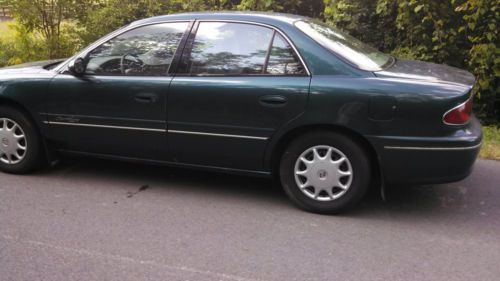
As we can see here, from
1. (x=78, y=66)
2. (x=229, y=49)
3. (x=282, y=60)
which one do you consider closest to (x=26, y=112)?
(x=78, y=66)

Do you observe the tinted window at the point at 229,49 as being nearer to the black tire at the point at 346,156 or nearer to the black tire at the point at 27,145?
the black tire at the point at 346,156

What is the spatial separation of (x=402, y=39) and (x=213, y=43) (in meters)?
3.90

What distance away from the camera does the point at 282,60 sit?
411 centimetres

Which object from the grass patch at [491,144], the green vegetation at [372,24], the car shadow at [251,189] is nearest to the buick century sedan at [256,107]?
the car shadow at [251,189]

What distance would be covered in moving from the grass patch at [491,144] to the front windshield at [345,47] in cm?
176

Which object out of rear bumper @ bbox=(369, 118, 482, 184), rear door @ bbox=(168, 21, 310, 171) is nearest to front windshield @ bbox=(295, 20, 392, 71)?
rear door @ bbox=(168, 21, 310, 171)

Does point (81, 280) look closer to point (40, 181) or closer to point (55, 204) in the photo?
point (55, 204)

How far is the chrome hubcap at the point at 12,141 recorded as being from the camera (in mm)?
4945

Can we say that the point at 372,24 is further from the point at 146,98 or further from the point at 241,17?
the point at 146,98

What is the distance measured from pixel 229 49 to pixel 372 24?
156 inches

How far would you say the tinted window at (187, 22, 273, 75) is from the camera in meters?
4.20

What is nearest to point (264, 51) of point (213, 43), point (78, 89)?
point (213, 43)

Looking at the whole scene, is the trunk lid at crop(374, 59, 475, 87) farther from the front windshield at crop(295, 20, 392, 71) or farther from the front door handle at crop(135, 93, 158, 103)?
the front door handle at crop(135, 93, 158, 103)

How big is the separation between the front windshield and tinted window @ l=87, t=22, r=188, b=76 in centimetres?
109
